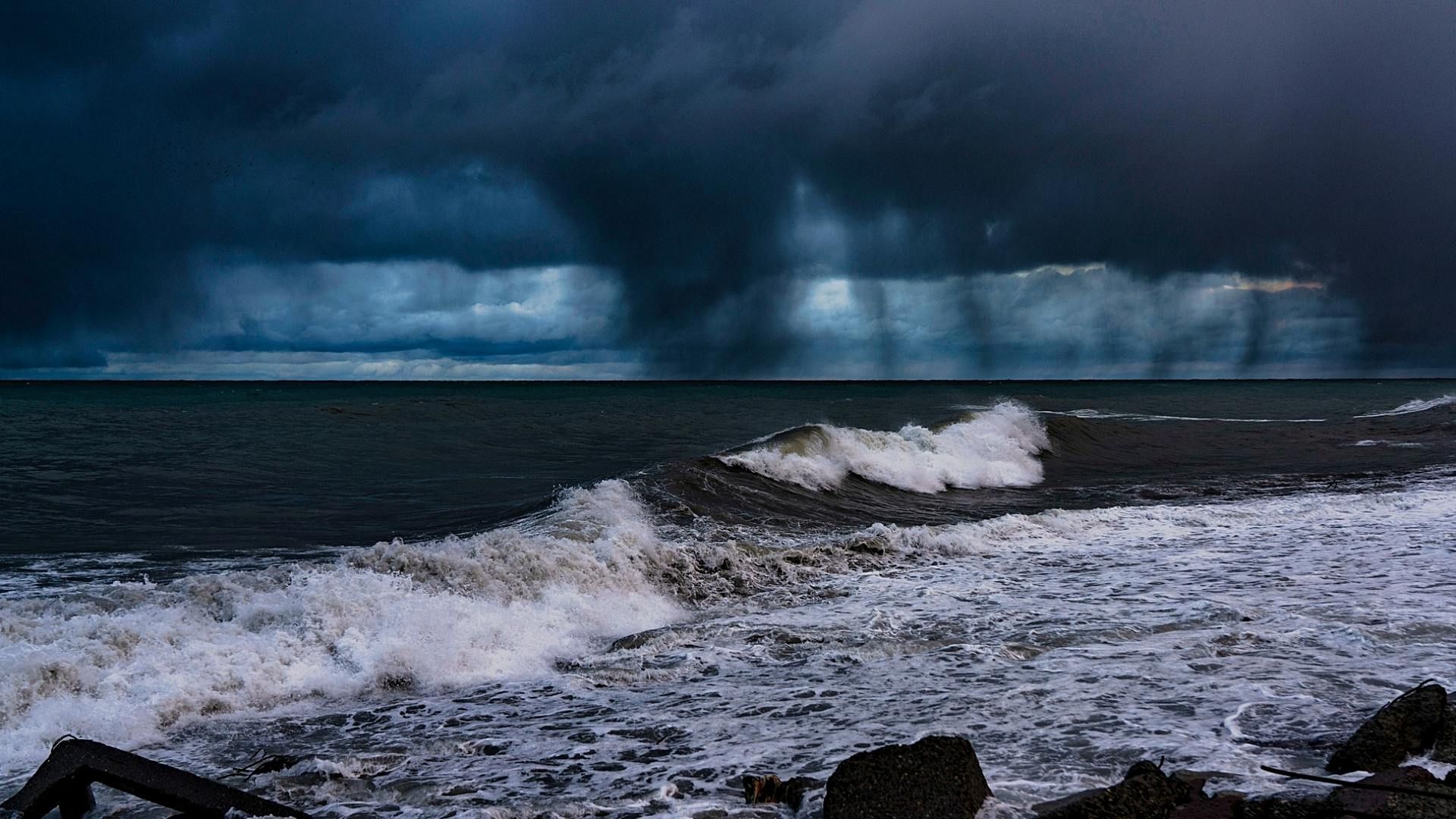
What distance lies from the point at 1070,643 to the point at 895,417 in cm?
4438

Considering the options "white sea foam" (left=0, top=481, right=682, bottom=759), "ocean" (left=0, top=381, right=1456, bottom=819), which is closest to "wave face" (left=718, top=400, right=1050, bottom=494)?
"ocean" (left=0, top=381, right=1456, bottom=819)

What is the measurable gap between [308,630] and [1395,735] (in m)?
7.82

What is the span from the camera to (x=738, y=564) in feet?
38.8

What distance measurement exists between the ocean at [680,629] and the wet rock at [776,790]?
10cm

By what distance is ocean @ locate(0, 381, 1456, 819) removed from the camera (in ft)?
17.9

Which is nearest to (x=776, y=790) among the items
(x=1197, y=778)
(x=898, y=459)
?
(x=1197, y=778)

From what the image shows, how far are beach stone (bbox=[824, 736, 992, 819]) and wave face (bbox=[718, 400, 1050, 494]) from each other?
15.6m

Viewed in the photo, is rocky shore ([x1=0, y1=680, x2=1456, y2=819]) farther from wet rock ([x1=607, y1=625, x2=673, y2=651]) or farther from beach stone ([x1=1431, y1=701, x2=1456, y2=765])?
wet rock ([x1=607, y1=625, x2=673, y2=651])

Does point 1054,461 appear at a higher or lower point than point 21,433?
lower

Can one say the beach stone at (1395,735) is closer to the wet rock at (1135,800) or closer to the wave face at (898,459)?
the wet rock at (1135,800)

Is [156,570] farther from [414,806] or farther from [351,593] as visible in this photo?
[414,806]

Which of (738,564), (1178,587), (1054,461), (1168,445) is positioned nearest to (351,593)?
(738,564)

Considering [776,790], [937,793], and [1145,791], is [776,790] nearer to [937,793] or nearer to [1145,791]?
[937,793]

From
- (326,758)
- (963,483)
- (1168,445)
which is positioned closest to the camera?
(326,758)
